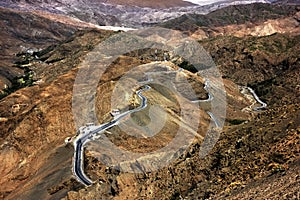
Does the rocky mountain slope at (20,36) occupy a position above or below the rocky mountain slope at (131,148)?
below

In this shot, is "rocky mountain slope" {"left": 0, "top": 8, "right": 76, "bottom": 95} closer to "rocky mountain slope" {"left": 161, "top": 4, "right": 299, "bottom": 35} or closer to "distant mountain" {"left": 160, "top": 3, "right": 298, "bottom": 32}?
"distant mountain" {"left": 160, "top": 3, "right": 298, "bottom": 32}

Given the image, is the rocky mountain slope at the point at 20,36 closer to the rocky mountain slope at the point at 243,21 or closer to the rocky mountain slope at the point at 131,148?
the rocky mountain slope at the point at 243,21

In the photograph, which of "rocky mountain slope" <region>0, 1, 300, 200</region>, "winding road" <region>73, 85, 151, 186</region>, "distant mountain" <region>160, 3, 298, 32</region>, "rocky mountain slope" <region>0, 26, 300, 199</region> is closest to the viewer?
"rocky mountain slope" <region>0, 1, 300, 200</region>

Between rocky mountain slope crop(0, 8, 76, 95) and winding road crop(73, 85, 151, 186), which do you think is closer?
winding road crop(73, 85, 151, 186)

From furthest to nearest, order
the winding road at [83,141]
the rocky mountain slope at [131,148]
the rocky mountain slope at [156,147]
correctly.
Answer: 1. the winding road at [83,141]
2. the rocky mountain slope at [131,148]
3. the rocky mountain slope at [156,147]

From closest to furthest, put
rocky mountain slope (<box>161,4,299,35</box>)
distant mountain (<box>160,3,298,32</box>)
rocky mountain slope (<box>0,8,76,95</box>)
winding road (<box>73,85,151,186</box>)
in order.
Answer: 1. winding road (<box>73,85,151,186</box>)
2. rocky mountain slope (<box>0,8,76,95</box>)
3. rocky mountain slope (<box>161,4,299,35</box>)
4. distant mountain (<box>160,3,298,32</box>)

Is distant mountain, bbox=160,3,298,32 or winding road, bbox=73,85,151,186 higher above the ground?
winding road, bbox=73,85,151,186

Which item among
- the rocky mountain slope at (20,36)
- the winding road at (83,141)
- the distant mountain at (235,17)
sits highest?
the winding road at (83,141)

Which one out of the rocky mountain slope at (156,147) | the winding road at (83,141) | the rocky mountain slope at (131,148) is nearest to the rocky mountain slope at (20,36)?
the rocky mountain slope at (156,147)

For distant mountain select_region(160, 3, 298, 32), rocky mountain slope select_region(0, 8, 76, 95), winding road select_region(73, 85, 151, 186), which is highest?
winding road select_region(73, 85, 151, 186)

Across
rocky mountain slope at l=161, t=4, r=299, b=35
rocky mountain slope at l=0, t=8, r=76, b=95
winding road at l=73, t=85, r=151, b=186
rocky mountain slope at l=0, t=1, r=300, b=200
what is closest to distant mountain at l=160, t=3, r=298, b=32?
rocky mountain slope at l=161, t=4, r=299, b=35

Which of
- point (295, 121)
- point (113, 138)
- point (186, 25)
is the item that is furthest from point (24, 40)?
point (295, 121)

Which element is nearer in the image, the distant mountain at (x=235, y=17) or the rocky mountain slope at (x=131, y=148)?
the rocky mountain slope at (x=131, y=148)
